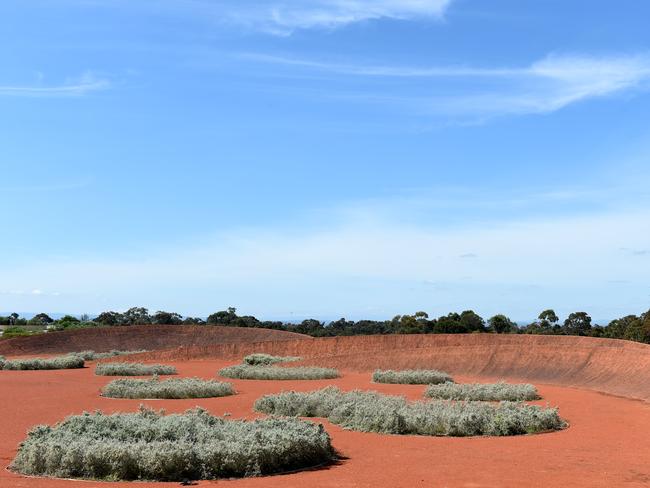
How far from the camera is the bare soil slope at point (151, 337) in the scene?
3950 cm

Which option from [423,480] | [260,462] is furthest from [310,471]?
[423,480]

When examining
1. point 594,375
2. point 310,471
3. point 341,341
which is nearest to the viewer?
point 310,471

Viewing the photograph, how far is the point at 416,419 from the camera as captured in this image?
503 inches

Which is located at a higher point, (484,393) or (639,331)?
(639,331)

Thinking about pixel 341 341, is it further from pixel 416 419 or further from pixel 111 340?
pixel 416 419

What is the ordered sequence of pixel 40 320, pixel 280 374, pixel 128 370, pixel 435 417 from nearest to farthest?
pixel 435 417 < pixel 280 374 < pixel 128 370 < pixel 40 320

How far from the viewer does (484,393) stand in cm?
1802

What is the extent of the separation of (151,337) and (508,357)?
2262cm

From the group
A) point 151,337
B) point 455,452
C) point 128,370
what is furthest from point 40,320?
point 455,452

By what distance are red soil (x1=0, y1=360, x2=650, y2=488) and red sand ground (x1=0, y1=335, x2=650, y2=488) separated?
0.06 ft

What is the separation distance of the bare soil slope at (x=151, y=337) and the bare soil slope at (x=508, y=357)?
21.8 feet

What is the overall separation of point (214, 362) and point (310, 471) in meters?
25.4

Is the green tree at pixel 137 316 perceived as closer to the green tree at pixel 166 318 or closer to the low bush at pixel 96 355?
the green tree at pixel 166 318

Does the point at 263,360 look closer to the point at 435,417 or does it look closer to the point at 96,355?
the point at 96,355
